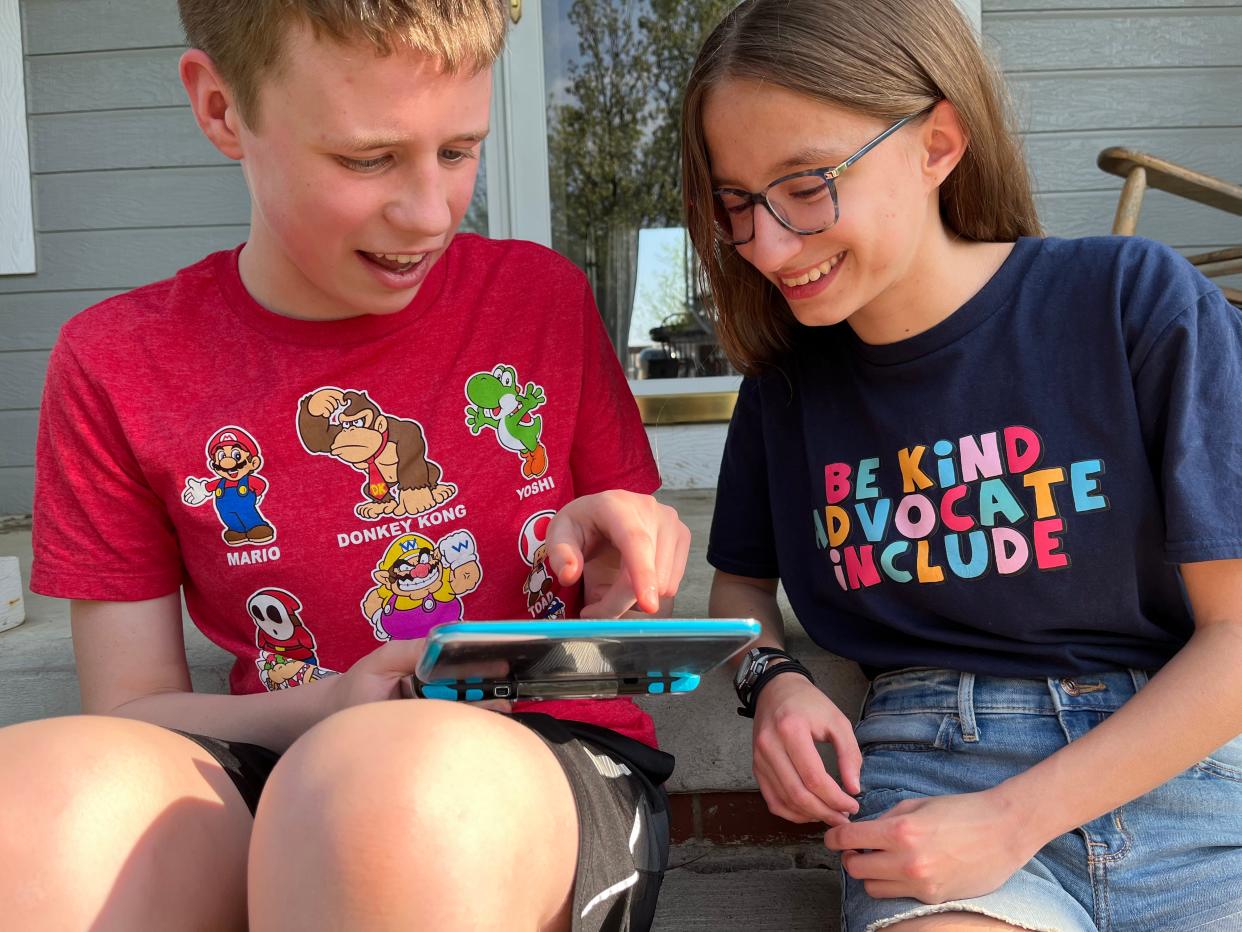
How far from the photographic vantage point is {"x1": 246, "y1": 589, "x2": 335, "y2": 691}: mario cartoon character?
5.38ft

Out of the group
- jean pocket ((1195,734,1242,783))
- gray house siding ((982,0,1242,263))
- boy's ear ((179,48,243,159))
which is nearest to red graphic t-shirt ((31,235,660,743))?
boy's ear ((179,48,243,159))

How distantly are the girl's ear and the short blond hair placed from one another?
1.97 feet

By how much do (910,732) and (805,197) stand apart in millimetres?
731

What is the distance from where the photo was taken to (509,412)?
172 cm

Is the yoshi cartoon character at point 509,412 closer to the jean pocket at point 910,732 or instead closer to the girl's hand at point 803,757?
the girl's hand at point 803,757

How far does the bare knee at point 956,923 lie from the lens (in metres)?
1.33

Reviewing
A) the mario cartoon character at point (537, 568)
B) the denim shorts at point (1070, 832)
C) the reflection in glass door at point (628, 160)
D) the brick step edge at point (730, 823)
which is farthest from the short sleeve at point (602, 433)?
the reflection in glass door at point (628, 160)

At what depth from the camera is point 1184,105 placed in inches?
172

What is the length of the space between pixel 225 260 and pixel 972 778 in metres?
1.31

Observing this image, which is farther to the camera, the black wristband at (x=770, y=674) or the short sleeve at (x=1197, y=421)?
the black wristband at (x=770, y=674)

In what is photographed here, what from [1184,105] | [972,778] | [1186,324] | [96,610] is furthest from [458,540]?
[1184,105]

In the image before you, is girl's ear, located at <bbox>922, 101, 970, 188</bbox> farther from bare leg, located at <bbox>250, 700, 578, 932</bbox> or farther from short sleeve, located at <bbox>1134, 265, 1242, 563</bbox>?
bare leg, located at <bbox>250, 700, 578, 932</bbox>

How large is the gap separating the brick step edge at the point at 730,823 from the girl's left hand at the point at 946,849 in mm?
667

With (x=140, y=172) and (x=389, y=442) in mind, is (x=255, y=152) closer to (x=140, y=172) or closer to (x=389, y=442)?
(x=389, y=442)
